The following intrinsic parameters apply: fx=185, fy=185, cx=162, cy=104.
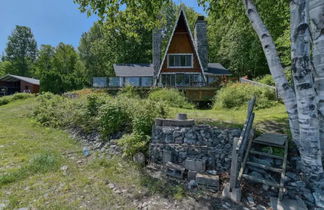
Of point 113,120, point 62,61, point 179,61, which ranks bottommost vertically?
point 113,120

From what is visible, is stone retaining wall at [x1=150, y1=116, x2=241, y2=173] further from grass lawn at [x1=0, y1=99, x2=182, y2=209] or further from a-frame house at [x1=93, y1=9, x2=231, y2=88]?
a-frame house at [x1=93, y1=9, x2=231, y2=88]

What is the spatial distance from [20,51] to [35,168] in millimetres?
52998

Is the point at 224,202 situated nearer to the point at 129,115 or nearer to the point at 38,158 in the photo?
the point at 129,115

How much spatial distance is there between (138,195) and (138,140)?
1587 mm

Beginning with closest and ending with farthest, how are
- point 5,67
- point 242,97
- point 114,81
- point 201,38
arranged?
point 242,97 → point 201,38 → point 114,81 → point 5,67

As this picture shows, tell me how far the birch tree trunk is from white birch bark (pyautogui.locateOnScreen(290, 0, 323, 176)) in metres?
0.31

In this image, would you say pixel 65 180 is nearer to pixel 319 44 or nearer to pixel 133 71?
pixel 319 44

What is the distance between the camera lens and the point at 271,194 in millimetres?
3352

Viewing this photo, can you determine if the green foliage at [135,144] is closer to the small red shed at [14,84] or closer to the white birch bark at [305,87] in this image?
the white birch bark at [305,87]

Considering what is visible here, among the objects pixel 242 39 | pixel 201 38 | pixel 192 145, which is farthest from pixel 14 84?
pixel 192 145

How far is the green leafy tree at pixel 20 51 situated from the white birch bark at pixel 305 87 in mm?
53603

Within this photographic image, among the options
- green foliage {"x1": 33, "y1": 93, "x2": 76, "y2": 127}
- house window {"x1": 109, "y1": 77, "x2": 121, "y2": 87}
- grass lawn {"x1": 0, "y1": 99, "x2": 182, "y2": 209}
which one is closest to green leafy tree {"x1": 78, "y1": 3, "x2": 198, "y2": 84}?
house window {"x1": 109, "y1": 77, "x2": 121, "y2": 87}

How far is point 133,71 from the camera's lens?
71.5 feet

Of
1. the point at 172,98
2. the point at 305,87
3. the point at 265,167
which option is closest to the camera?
the point at 305,87
